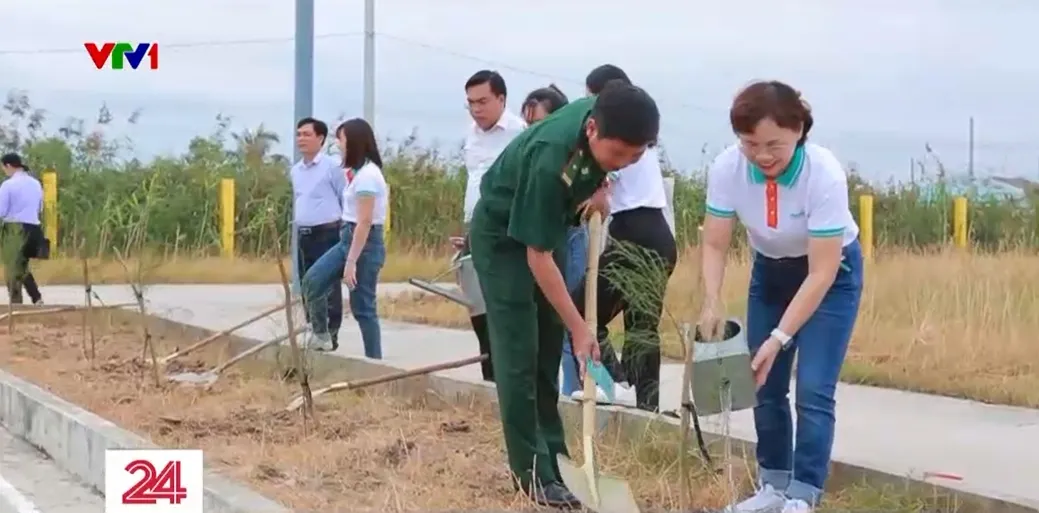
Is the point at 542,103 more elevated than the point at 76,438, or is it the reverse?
the point at 542,103

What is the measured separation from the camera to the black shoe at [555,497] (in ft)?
15.7

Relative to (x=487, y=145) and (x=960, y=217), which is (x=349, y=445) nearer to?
(x=487, y=145)

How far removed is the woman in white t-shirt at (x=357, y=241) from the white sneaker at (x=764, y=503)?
3.94 m

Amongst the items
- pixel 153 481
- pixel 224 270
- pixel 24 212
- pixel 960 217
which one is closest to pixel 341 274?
pixel 153 481

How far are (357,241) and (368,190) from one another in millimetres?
301

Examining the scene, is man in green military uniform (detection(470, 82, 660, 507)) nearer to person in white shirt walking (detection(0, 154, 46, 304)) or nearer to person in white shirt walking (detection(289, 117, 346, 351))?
person in white shirt walking (detection(289, 117, 346, 351))

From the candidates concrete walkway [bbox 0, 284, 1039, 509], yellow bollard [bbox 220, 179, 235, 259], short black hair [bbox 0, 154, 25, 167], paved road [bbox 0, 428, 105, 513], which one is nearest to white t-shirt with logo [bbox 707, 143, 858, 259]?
concrete walkway [bbox 0, 284, 1039, 509]

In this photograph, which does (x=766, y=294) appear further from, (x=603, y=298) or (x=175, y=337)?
(x=175, y=337)

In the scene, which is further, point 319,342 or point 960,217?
point 960,217

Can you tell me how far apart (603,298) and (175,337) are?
210 inches

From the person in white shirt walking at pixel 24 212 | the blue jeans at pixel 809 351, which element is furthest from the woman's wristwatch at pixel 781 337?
the person in white shirt walking at pixel 24 212

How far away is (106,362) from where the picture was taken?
A: 895cm

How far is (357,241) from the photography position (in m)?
8.19

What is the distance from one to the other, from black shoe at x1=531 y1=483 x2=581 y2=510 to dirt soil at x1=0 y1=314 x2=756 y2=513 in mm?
47
